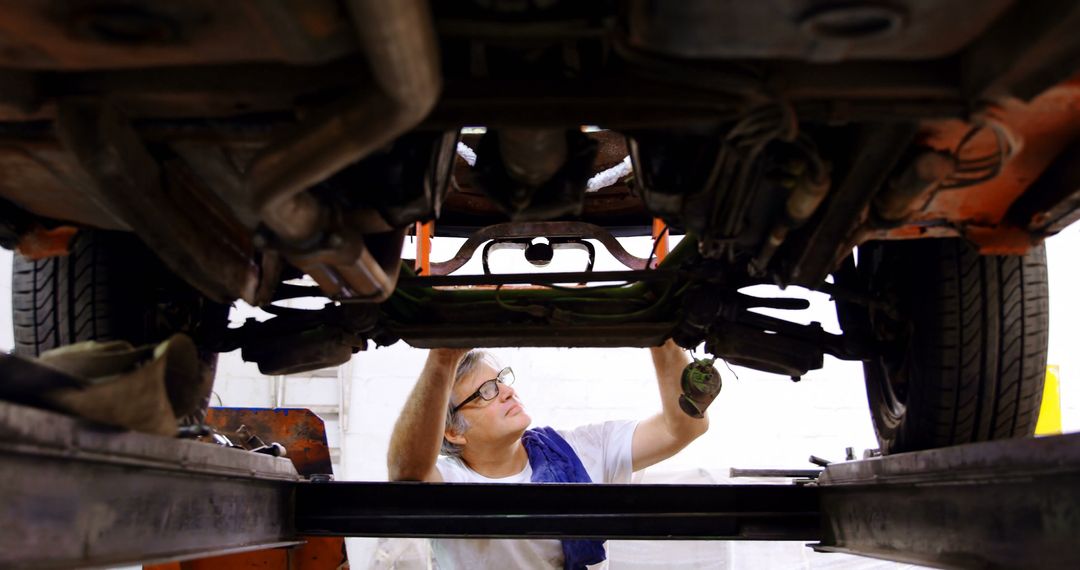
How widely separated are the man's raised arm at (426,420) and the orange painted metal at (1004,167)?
1.81 meters

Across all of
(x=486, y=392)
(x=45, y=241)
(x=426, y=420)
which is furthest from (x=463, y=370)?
(x=45, y=241)

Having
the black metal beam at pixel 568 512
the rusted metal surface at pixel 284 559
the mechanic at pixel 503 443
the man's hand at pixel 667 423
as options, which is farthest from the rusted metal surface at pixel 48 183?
the man's hand at pixel 667 423

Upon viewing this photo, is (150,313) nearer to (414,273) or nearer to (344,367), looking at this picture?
(414,273)

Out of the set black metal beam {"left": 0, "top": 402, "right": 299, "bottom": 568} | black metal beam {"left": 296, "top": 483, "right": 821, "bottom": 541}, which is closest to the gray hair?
black metal beam {"left": 296, "top": 483, "right": 821, "bottom": 541}

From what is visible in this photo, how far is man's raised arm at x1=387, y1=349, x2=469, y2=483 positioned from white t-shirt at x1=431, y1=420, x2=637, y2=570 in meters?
0.23

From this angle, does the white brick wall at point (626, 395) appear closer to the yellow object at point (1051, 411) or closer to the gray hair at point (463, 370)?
the yellow object at point (1051, 411)

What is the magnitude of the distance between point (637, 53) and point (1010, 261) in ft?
3.87

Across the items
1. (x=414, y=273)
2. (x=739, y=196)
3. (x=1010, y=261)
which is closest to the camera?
(x=739, y=196)

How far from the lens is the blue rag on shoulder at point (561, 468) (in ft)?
10.6

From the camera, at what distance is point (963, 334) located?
194cm

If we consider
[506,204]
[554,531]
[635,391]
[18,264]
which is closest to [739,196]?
[506,204]

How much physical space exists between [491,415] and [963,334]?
2016 millimetres

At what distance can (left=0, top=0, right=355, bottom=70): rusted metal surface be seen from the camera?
102 centimetres

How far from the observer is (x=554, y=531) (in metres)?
2.29
